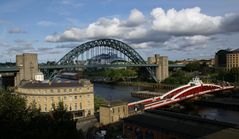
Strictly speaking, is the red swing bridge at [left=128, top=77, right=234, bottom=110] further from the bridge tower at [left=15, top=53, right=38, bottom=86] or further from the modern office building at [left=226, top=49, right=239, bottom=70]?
the modern office building at [left=226, top=49, right=239, bottom=70]

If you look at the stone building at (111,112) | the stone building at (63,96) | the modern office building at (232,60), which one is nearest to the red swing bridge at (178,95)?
the stone building at (63,96)

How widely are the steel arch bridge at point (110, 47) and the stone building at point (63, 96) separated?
35008 mm

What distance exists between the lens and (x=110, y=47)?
257ft

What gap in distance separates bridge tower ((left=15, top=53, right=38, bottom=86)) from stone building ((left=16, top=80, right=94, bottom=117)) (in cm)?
1752

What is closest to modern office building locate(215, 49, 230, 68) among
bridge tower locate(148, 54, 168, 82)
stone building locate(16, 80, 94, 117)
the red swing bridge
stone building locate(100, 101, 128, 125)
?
bridge tower locate(148, 54, 168, 82)

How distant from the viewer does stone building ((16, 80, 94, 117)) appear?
33.8m

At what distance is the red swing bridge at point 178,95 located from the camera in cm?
3678

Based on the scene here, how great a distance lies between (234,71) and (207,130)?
180ft

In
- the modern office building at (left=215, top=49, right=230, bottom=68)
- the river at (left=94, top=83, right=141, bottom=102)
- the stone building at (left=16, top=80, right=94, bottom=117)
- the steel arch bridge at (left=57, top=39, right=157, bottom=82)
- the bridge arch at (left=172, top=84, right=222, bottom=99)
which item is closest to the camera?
the stone building at (left=16, top=80, right=94, bottom=117)

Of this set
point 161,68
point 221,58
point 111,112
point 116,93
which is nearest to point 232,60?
point 221,58

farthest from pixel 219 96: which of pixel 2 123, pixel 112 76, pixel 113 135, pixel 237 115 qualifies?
pixel 112 76

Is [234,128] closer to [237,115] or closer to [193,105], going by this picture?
[237,115]

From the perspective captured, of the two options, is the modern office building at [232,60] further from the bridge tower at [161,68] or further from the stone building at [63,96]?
the stone building at [63,96]

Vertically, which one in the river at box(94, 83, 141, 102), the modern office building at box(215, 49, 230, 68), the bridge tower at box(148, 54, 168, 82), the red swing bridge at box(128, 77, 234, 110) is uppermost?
the modern office building at box(215, 49, 230, 68)
